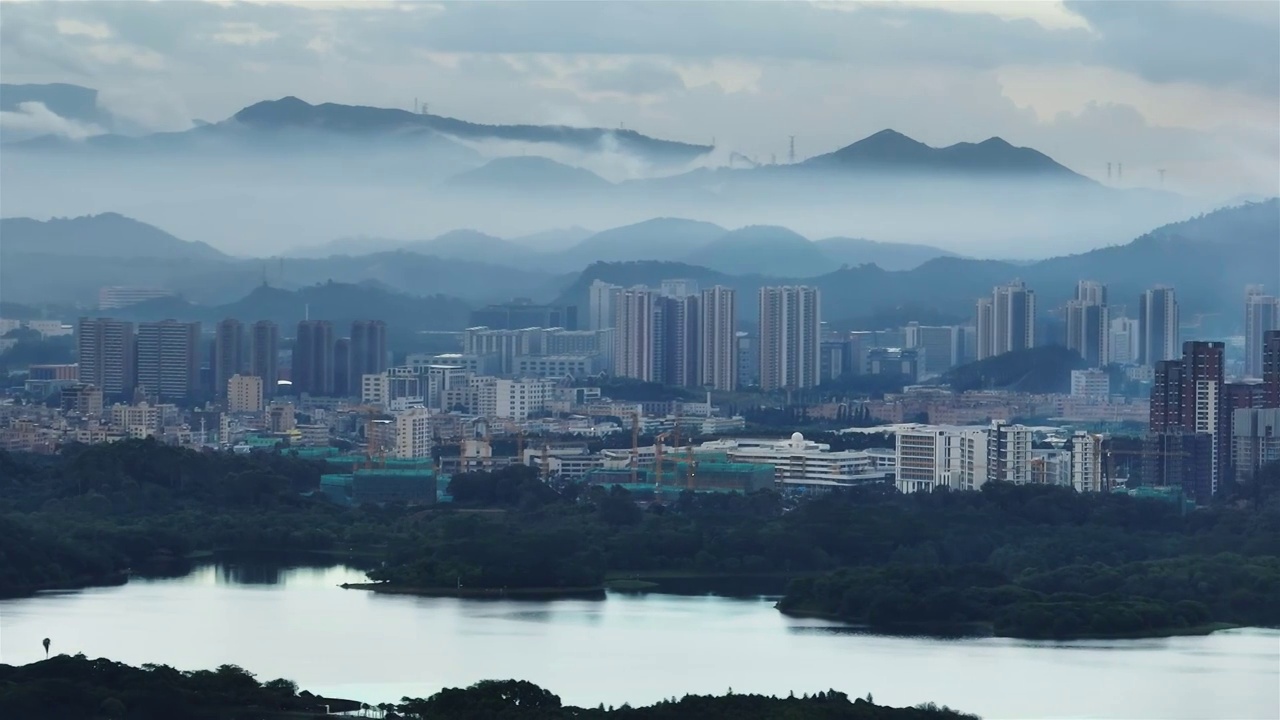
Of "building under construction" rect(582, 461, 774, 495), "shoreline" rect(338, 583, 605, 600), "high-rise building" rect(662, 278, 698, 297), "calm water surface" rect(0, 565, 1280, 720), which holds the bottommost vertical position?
"calm water surface" rect(0, 565, 1280, 720)

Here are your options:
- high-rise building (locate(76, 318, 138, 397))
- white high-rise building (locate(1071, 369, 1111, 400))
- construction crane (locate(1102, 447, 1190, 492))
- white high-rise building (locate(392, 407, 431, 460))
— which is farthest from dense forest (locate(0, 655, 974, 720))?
white high-rise building (locate(1071, 369, 1111, 400))

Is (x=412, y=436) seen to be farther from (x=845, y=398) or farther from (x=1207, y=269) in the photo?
(x=1207, y=269)

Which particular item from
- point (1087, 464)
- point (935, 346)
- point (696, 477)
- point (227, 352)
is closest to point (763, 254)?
point (935, 346)

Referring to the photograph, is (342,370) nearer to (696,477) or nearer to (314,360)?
Answer: (314,360)

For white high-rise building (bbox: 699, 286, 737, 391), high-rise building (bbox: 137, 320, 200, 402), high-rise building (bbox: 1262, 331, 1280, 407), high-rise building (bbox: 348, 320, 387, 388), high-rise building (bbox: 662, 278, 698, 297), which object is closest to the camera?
high-rise building (bbox: 1262, 331, 1280, 407)

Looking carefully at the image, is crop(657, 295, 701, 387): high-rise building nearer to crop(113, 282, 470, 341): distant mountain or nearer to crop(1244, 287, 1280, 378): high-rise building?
crop(113, 282, 470, 341): distant mountain
